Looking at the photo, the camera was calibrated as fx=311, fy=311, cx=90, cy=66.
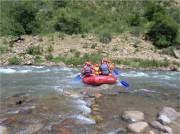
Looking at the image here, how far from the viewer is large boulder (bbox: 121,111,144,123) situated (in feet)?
28.6

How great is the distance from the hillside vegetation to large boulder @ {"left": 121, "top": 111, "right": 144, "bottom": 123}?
1218cm

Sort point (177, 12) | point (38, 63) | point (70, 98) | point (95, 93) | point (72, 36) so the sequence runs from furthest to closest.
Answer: point (177, 12) < point (72, 36) < point (38, 63) < point (95, 93) < point (70, 98)

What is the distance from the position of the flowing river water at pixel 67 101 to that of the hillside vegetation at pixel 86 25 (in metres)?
6.48

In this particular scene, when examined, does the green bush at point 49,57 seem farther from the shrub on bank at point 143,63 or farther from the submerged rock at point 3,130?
the submerged rock at point 3,130

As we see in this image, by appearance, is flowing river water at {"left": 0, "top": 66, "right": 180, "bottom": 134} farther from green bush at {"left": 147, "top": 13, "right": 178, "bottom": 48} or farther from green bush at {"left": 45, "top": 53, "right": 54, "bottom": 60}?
green bush at {"left": 147, "top": 13, "right": 178, "bottom": 48}

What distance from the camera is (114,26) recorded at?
28766mm

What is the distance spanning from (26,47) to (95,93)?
42.3ft

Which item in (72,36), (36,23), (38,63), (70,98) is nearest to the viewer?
(70,98)

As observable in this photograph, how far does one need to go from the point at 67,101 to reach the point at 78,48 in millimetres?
13027

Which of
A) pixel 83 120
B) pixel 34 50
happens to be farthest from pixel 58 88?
pixel 34 50

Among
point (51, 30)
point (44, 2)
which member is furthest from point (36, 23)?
point (44, 2)

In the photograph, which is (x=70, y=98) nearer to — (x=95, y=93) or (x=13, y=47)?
(x=95, y=93)

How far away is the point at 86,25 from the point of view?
92.5ft

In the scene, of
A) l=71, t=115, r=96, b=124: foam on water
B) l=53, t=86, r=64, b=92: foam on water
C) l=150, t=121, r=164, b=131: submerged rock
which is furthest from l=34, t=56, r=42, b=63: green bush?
l=150, t=121, r=164, b=131: submerged rock
